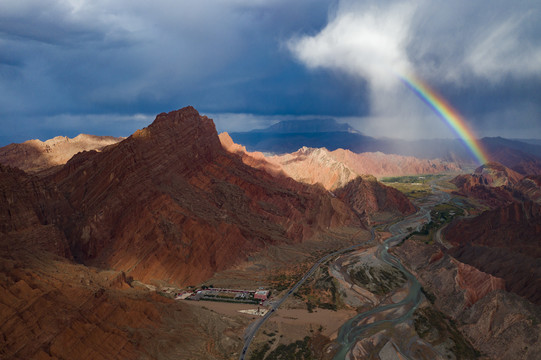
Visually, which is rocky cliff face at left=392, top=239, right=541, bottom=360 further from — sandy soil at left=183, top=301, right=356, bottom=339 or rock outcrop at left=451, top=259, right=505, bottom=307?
sandy soil at left=183, top=301, right=356, bottom=339

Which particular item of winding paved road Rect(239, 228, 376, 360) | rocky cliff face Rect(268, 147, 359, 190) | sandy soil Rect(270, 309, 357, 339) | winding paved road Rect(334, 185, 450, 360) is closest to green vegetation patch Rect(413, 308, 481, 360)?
winding paved road Rect(334, 185, 450, 360)

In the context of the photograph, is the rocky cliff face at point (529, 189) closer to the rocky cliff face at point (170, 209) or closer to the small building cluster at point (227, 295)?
the rocky cliff face at point (170, 209)

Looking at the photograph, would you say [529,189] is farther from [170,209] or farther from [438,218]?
[170,209]

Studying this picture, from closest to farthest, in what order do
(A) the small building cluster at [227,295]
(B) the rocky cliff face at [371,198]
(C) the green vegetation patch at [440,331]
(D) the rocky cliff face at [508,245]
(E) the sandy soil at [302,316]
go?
(C) the green vegetation patch at [440,331]
(E) the sandy soil at [302,316]
(D) the rocky cliff face at [508,245]
(A) the small building cluster at [227,295]
(B) the rocky cliff face at [371,198]

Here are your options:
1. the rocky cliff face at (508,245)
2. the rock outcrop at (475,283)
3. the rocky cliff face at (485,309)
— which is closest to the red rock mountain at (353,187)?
the rocky cliff face at (508,245)

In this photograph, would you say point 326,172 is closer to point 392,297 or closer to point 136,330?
point 392,297

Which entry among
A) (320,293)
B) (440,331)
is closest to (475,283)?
(440,331)

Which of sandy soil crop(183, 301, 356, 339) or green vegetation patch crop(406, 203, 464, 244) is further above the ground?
green vegetation patch crop(406, 203, 464, 244)
